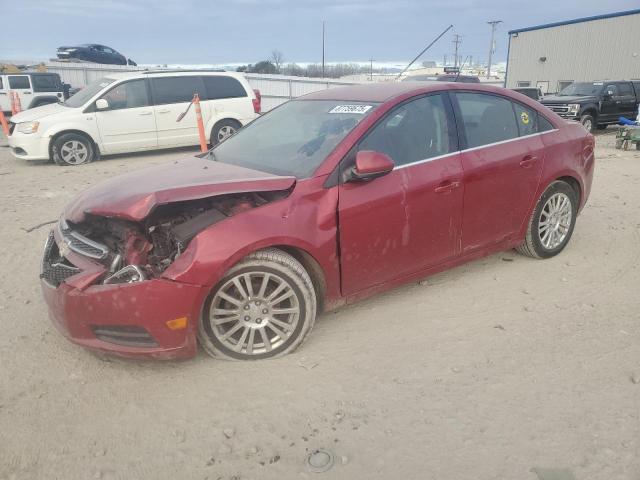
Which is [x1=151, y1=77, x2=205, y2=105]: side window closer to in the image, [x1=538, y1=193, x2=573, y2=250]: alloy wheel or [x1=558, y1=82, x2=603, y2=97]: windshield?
[x1=538, y1=193, x2=573, y2=250]: alloy wheel

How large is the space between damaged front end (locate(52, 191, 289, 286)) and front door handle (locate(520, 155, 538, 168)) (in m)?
2.12

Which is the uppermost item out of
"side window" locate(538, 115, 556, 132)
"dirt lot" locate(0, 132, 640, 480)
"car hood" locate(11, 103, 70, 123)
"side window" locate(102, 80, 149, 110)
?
"side window" locate(102, 80, 149, 110)

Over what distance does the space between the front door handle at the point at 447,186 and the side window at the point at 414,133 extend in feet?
0.74

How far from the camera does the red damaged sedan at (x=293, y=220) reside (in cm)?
274

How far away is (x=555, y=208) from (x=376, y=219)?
2.13m

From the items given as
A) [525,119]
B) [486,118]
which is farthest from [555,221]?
[486,118]

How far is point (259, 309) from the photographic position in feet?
9.76

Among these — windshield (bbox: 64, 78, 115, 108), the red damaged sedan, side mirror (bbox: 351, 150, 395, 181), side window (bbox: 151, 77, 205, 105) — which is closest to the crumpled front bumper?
the red damaged sedan

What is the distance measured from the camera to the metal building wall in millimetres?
26625

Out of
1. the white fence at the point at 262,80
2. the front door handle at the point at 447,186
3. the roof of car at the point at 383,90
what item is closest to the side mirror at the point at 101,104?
the roof of car at the point at 383,90

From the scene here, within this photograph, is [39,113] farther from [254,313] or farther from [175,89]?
[254,313]

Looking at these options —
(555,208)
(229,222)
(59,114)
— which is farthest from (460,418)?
(59,114)

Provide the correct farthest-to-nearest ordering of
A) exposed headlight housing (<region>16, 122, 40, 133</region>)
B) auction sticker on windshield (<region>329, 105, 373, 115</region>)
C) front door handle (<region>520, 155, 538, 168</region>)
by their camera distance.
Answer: exposed headlight housing (<region>16, 122, 40, 133</region>) → front door handle (<region>520, 155, 538, 168</region>) → auction sticker on windshield (<region>329, 105, 373, 115</region>)

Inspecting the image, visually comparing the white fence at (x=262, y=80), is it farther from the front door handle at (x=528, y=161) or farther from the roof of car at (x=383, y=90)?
the front door handle at (x=528, y=161)
